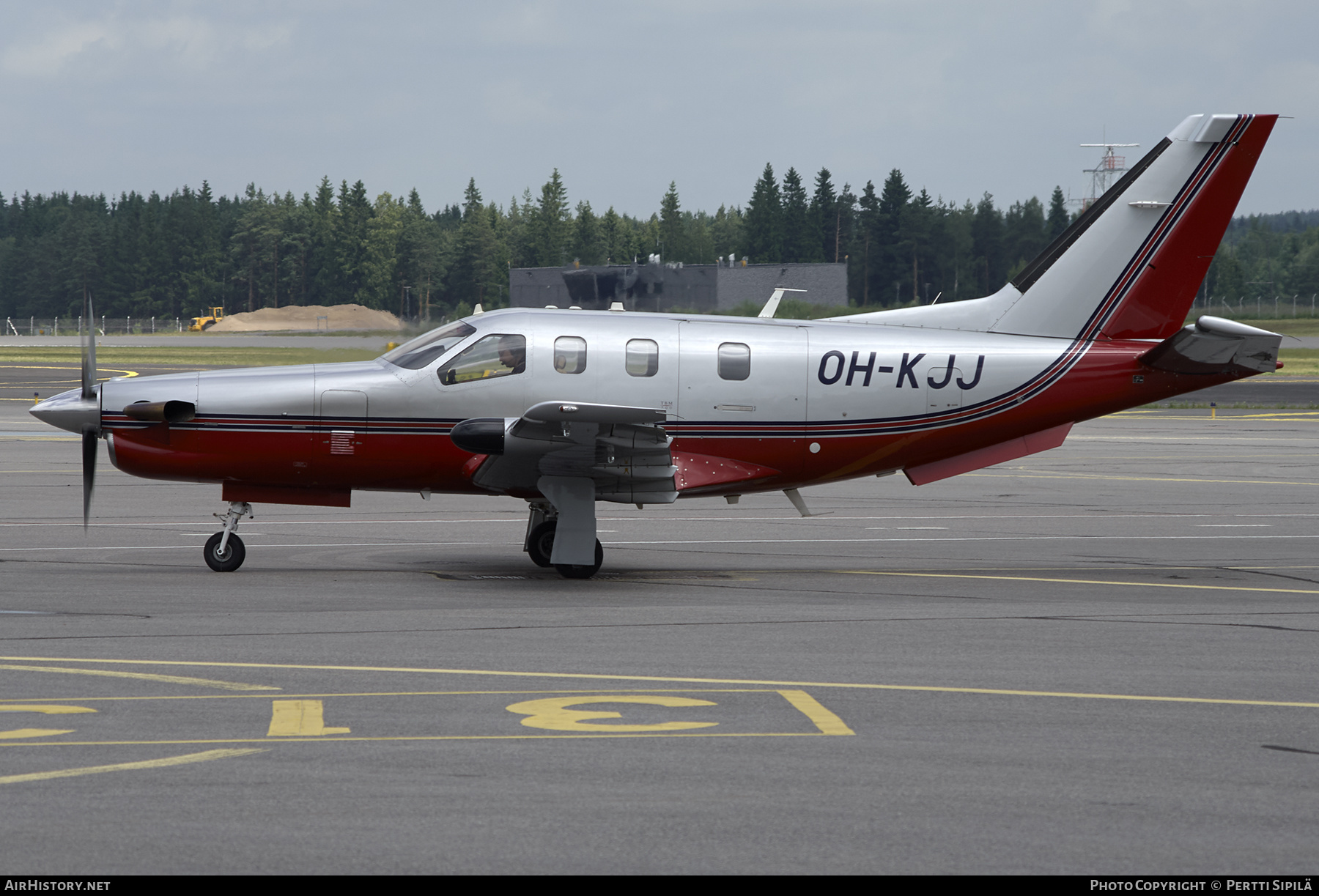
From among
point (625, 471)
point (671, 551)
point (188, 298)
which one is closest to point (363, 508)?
point (671, 551)

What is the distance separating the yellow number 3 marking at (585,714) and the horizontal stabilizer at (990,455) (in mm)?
6982

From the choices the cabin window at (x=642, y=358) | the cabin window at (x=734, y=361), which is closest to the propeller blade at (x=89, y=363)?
the cabin window at (x=642, y=358)

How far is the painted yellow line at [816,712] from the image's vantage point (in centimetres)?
757

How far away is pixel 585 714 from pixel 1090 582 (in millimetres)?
7601

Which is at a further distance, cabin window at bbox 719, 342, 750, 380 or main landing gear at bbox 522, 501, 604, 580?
main landing gear at bbox 522, 501, 604, 580

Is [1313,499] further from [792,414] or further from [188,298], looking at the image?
[188,298]

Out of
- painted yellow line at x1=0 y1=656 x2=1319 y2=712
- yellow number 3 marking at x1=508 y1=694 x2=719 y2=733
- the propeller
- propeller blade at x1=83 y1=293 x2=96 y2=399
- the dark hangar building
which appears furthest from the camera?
the dark hangar building

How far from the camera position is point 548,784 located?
6.42m

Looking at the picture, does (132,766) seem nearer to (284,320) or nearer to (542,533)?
(542,533)

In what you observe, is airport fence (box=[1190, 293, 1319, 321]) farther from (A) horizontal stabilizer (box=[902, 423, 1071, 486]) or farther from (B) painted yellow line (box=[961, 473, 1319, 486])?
(A) horizontal stabilizer (box=[902, 423, 1071, 486])

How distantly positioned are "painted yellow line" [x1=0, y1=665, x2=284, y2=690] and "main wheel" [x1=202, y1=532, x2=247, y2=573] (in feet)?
14.8

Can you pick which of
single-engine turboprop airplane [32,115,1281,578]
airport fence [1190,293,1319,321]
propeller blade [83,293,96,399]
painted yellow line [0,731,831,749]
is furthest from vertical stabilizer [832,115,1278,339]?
airport fence [1190,293,1319,321]

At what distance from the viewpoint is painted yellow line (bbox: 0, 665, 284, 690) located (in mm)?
8516
